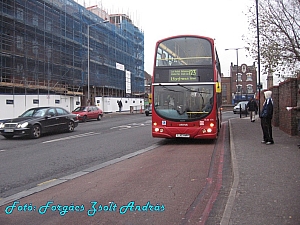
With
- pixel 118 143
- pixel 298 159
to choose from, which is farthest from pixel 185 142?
pixel 298 159

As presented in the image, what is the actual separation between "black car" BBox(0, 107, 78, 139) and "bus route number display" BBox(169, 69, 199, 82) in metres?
7.04

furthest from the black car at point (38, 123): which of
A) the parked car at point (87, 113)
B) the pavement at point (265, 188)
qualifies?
the parked car at point (87, 113)

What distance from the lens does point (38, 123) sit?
15.1m

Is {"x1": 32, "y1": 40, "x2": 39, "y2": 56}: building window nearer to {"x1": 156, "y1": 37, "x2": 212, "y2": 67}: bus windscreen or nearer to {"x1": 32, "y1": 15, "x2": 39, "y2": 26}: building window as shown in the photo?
{"x1": 32, "y1": 15, "x2": 39, "y2": 26}: building window

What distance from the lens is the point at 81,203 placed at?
17.2 feet

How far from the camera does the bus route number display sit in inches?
465

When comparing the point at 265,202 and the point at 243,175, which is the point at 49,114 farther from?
the point at 265,202

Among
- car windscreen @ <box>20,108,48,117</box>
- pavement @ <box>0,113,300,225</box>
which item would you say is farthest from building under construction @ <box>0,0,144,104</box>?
pavement @ <box>0,113,300,225</box>

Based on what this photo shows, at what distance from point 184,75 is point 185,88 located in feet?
1.61

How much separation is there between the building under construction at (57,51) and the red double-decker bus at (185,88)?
1823 centimetres

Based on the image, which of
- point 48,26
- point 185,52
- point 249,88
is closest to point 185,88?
point 185,52

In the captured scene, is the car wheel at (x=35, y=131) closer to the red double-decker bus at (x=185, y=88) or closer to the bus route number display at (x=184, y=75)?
the red double-decker bus at (x=185, y=88)

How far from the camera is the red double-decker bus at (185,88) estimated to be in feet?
38.4

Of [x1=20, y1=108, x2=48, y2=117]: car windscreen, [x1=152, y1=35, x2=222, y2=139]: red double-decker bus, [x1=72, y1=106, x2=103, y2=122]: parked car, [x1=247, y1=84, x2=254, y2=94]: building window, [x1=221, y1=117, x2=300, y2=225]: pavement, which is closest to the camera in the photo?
[x1=221, y1=117, x2=300, y2=225]: pavement
